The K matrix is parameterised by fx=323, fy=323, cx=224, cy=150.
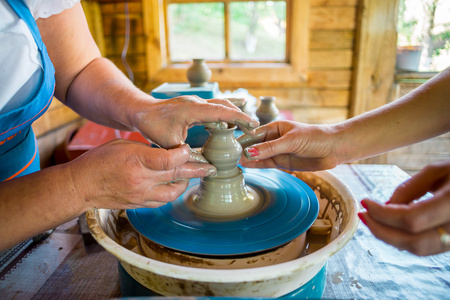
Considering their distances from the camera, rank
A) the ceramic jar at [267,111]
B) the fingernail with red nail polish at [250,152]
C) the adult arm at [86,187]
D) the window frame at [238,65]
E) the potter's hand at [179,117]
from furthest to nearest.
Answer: the window frame at [238,65] < the ceramic jar at [267,111] < the fingernail with red nail polish at [250,152] < the potter's hand at [179,117] < the adult arm at [86,187]

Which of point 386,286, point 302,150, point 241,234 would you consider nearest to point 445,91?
point 302,150

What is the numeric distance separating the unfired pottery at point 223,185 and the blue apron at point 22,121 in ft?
1.54

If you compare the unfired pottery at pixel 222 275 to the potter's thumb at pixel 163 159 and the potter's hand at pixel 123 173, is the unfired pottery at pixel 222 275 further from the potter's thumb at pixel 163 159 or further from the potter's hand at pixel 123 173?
the potter's thumb at pixel 163 159

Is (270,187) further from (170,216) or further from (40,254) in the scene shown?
(40,254)

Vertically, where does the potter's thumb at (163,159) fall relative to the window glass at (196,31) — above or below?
below

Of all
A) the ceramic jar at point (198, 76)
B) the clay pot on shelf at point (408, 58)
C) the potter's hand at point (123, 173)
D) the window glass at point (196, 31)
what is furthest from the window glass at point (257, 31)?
the potter's hand at point (123, 173)

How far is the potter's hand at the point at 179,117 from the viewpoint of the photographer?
0.81 metres

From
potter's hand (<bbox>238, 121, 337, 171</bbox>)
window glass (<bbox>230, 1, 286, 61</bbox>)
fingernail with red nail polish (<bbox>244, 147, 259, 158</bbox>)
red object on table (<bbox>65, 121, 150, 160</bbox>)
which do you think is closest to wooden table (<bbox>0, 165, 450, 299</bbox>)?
potter's hand (<bbox>238, 121, 337, 171</bbox>)

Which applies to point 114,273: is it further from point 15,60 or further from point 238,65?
point 238,65

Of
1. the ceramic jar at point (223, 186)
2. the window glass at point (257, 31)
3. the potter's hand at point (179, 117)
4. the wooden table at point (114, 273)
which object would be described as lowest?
the wooden table at point (114, 273)

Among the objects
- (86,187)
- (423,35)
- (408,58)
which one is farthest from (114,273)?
(423,35)

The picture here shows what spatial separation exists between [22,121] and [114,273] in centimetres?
51

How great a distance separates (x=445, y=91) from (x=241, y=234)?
2.37ft

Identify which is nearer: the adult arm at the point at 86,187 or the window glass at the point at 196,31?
the adult arm at the point at 86,187
